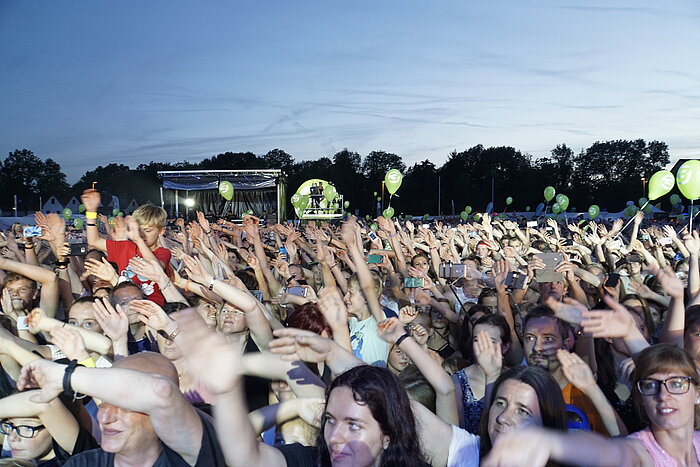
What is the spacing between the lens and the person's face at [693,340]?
316cm

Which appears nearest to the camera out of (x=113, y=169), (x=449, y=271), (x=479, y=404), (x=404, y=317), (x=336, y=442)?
(x=336, y=442)

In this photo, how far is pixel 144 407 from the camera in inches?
70.5

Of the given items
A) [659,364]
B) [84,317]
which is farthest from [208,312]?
[659,364]

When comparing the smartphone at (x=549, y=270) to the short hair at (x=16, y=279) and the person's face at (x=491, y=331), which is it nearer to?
the person's face at (x=491, y=331)

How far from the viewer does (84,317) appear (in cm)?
350

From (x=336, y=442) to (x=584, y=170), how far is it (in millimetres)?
73165

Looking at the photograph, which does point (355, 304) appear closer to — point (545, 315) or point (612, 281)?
point (545, 315)

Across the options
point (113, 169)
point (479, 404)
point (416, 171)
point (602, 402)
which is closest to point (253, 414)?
point (479, 404)

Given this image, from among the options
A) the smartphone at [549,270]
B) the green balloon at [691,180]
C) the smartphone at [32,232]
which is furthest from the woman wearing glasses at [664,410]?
the green balloon at [691,180]

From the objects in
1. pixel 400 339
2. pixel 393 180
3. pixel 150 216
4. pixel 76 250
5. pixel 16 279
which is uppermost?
pixel 393 180

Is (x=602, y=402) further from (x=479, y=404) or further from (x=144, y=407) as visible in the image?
(x=144, y=407)

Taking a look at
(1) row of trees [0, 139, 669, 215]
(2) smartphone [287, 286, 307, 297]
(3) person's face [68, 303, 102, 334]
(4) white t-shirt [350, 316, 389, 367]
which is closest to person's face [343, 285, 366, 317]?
(4) white t-shirt [350, 316, 389, 367]

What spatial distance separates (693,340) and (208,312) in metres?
3.17

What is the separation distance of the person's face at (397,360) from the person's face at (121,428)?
6.06 ft
